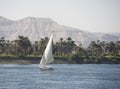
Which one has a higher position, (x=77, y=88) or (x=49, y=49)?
(x=49, y=49)

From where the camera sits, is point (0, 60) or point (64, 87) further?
point (0, 60)

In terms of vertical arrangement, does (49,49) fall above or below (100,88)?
above

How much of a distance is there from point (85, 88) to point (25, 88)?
11.4 m

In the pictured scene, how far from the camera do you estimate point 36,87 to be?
8069 cm

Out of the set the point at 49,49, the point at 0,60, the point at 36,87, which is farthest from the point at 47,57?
the point at 0,60

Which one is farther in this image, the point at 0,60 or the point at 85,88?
the point at 0,60

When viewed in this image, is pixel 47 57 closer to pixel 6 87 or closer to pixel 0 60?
pixel 6 87

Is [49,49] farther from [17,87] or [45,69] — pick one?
[17,87]

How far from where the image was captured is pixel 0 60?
19812 centimetres

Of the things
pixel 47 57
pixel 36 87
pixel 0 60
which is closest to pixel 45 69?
pixel 47 57

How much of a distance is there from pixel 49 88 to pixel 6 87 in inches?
328

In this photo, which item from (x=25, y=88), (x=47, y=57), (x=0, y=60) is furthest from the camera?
(x=0, y=60)

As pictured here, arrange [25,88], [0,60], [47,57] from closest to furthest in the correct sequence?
[25,88], [47,57], [0,60]

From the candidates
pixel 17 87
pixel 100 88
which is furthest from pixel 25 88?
pixel 100 88
